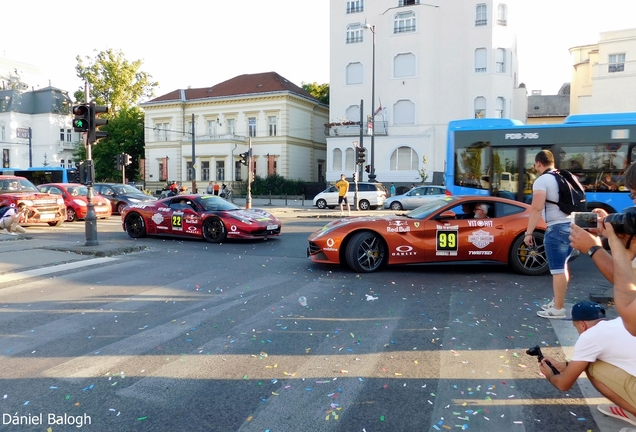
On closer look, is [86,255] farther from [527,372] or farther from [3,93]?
[3,93]

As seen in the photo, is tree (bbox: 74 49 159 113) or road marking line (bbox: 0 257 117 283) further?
→ tree (bbox: 74 49 159 113)

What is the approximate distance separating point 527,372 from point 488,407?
840 mm

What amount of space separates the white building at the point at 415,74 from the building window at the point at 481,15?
75 millimetres

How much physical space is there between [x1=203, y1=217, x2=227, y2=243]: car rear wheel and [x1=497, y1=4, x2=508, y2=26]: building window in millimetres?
36371

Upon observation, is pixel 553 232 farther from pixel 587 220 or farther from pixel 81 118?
pixel 81 118

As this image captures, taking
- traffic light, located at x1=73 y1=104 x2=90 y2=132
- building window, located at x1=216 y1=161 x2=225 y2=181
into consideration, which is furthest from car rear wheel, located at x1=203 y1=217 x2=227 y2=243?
building window, located at x1=216 y1=161 x2=225 y2=181

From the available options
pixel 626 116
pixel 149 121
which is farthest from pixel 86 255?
pixel 149 121

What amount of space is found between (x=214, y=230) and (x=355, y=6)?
3768 centimetres

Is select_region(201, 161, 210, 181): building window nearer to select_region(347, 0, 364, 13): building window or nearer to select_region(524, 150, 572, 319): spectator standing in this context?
select_region(347, 0, 364, 13): building window

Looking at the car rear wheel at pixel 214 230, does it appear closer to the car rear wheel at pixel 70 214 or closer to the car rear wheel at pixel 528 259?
the car rear wheel at pixel 528 259

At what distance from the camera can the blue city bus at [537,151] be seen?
12141 millimetres

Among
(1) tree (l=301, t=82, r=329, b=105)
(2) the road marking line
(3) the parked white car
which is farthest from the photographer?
(1) tree (l=301, t=82, r=329, b=105)

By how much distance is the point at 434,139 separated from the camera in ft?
140

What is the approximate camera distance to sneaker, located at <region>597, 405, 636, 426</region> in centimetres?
314
